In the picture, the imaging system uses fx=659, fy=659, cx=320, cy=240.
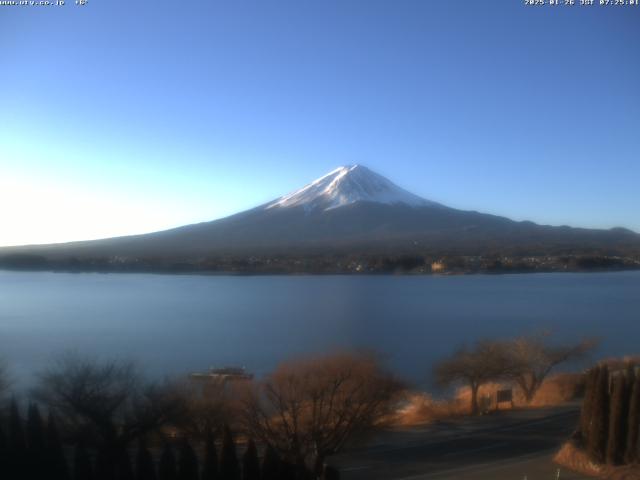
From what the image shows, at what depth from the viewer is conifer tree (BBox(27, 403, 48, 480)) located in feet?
16.0

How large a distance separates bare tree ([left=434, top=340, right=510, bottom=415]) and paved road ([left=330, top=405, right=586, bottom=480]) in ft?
3.73

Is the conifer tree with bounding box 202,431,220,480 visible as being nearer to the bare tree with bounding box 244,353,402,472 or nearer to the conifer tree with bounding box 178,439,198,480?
the conifer tree with bounding box 178,439,198,480

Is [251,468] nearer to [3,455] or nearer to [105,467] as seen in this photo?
[105,467]

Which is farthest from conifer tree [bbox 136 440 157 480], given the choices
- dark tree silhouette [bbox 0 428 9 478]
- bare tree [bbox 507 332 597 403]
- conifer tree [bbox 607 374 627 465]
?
bare tree [bbox 507 332 597 403]

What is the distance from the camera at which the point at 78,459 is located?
486 centimetres

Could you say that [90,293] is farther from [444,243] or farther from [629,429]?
[444,243]

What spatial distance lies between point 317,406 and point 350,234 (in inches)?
1785

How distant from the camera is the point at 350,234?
52.1 metres

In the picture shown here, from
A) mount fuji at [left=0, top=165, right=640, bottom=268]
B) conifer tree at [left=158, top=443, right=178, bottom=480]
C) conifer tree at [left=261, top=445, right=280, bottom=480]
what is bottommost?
conifer tree at [left=261, top=445, right=280, bottom=480]

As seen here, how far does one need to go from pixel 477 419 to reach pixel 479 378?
53.6 inches

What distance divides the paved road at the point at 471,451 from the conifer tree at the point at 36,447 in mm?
2639

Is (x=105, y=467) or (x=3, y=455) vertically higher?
(x=3, y=455)

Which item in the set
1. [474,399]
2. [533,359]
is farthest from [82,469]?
[533,359]

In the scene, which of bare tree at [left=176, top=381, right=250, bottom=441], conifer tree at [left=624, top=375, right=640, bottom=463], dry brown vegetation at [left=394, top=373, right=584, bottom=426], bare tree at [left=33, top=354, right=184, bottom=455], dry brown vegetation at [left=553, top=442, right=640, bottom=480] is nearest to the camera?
dry brown vegetation at [left=553, top=442, right=640, bottom=480]
